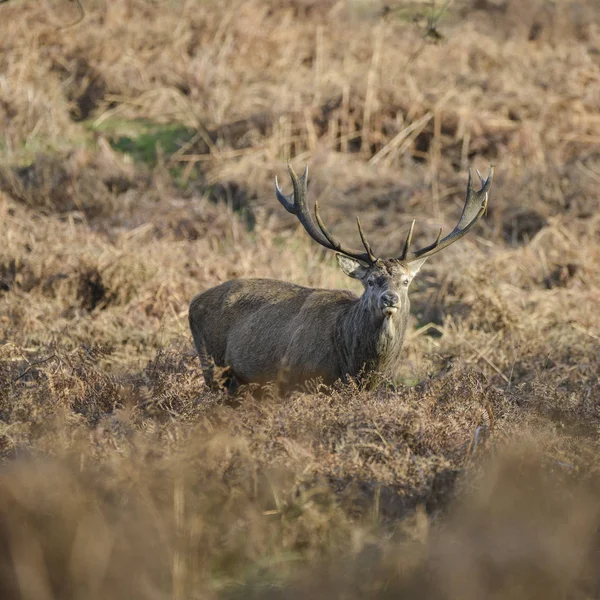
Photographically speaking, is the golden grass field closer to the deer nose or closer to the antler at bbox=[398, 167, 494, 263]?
the deer nose

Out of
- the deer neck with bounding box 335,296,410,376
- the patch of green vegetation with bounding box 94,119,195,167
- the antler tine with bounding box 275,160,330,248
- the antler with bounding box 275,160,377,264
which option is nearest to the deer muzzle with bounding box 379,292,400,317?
the deer neck with bounding box 335,296,410,376

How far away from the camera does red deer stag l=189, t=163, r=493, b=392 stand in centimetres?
737

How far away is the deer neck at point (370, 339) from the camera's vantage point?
730 centimetres

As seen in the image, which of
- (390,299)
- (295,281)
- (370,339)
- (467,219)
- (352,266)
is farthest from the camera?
(295,281)

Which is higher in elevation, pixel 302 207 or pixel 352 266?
pixel 302 207

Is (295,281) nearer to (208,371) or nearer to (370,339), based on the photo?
(208,371)

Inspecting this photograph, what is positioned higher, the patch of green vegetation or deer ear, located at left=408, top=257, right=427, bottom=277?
deer ear, located at left=408, top=257, right=427, bottom=277

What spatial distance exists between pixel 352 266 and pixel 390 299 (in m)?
0.87

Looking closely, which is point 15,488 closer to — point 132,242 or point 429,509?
point 429,509

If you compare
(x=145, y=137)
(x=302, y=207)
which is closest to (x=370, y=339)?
(x=302, y=207)

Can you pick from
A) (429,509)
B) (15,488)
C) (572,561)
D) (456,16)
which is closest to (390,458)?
(429,509)

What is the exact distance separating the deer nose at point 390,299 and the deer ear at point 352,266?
0.71 meters

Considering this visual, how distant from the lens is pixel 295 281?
11.3 metres

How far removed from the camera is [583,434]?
255 inches
